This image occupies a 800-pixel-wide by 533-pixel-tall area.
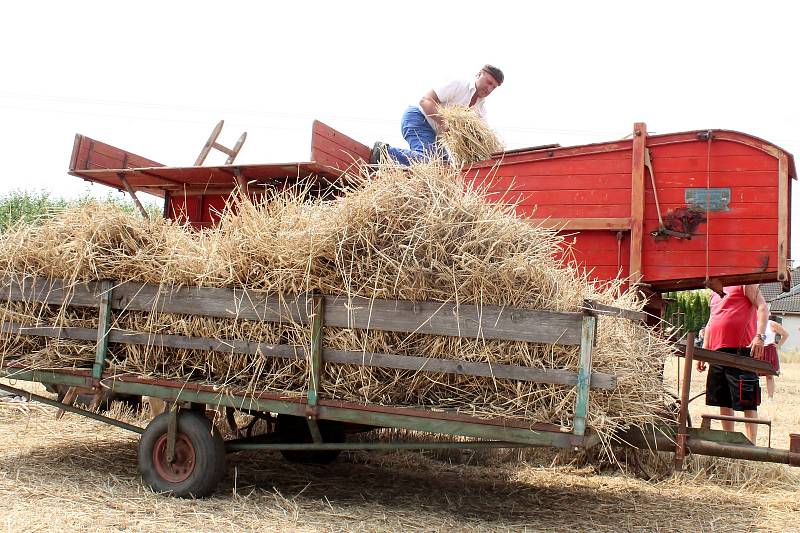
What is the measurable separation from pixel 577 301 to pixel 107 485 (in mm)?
3037

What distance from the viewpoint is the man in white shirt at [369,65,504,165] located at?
6441mm

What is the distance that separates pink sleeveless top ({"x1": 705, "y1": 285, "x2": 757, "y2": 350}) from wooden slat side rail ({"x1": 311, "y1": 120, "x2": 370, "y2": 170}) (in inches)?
136

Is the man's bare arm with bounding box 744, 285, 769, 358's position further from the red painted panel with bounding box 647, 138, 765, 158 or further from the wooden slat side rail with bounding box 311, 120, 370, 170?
the wooden slat side rail with bounding box 311, 120, 370, 170

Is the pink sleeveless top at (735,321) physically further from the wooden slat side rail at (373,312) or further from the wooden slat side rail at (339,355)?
the wooden slat side rail at (373,312)

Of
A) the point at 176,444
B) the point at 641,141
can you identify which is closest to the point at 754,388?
the point at 641,141

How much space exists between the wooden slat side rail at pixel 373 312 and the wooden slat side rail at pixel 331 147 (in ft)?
4.87

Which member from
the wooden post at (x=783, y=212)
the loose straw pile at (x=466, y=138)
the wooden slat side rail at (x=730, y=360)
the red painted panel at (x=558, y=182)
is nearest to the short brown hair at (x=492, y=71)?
the loose straw pile at (x=466, y=138)

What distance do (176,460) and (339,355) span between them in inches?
53.7

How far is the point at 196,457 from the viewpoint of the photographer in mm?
4543

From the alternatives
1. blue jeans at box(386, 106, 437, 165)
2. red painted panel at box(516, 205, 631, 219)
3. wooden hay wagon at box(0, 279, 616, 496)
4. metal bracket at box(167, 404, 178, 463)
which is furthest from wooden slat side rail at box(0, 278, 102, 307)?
red painted panel at box(516, 205, 631, 219)

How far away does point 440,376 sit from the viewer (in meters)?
4.05

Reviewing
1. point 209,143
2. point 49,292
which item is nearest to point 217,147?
point 209,143

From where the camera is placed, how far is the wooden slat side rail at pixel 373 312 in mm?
3848

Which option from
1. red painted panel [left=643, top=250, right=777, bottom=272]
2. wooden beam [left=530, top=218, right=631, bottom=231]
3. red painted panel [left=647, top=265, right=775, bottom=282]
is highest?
wooden beam [left=530, top=218, right=631, bottom=231]
